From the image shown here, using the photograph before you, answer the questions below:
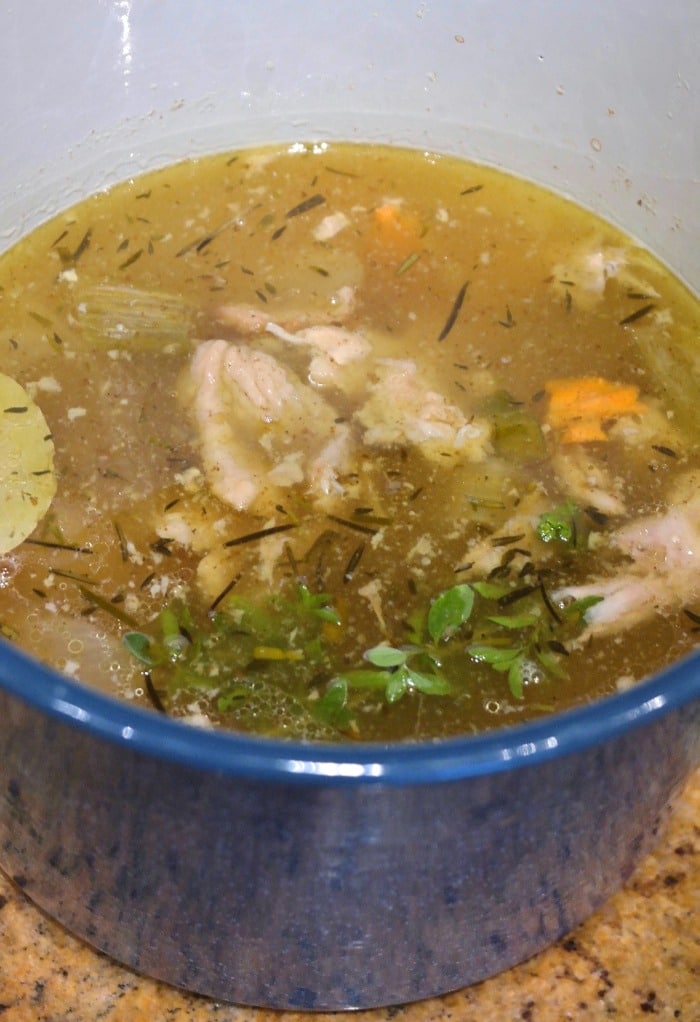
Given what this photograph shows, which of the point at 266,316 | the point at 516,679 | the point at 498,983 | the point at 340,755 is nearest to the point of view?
the point at 340,755

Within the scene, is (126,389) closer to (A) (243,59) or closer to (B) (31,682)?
(A) (243,59)

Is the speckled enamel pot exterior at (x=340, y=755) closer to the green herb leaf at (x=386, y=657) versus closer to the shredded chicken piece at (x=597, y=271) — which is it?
the shredded chicken piece at (x=597, y=271)

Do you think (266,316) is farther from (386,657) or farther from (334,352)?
(386,657)

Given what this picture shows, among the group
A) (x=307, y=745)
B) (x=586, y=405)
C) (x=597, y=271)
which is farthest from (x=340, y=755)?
(x=597, y=271)

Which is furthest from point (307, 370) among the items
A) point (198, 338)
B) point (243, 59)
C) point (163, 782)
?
point (163, 782)

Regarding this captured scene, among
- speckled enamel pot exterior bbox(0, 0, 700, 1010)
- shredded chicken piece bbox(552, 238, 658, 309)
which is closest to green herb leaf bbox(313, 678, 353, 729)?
speckled enamel pot exterior bbox(0, 0, 700, 1010)

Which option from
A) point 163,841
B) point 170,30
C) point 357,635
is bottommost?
point 357,635
